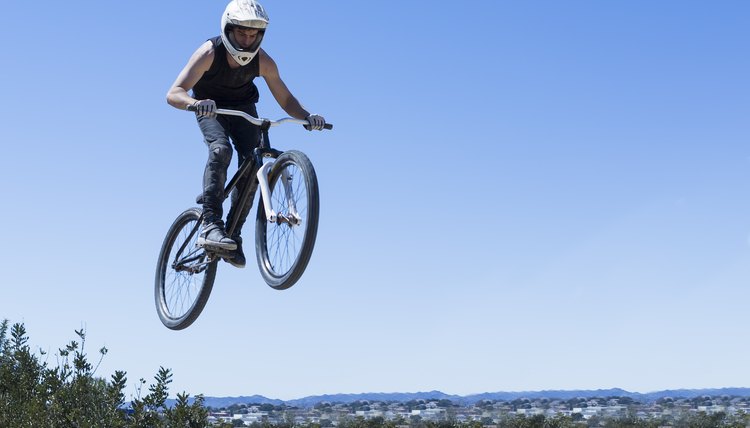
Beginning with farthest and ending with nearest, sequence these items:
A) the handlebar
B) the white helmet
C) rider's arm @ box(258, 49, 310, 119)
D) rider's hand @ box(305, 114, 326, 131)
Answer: rider's arm @ box(258, 49, 310, 119) → rider's hand @ box(305, 114, 326, 131) → the handlebar → the white helmet

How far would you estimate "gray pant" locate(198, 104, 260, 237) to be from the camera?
11266mm

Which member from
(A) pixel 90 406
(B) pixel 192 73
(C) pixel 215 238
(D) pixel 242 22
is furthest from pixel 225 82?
(A) pixel 90 406

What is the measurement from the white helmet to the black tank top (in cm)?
26

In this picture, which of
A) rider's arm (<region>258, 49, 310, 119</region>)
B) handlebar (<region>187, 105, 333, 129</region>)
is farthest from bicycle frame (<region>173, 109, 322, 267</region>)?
rider's arm (<region>258, 49, 310, 119</region>)

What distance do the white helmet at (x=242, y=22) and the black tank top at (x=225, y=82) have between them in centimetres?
26

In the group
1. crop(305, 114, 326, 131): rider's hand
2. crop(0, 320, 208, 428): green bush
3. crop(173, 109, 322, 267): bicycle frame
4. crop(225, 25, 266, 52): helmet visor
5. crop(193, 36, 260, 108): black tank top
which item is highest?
crop(225, 25, 266, 52): helmet visor

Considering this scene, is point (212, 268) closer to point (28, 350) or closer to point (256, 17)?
point (256, 17)

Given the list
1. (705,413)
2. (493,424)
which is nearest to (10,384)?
(493,424)

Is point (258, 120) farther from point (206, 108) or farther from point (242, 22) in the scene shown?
point (242, 22)

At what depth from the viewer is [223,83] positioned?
11398 mm

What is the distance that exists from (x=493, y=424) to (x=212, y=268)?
102 meters

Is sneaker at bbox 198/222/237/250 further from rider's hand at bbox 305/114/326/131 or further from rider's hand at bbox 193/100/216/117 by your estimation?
rider's hand at bbox 305/114/326/131

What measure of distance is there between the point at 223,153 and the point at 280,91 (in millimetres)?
1119

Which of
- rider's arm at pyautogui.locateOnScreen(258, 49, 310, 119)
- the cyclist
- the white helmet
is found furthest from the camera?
rider's arm at pyautogui.locateOnScreen(258, 49, 310, 119)
